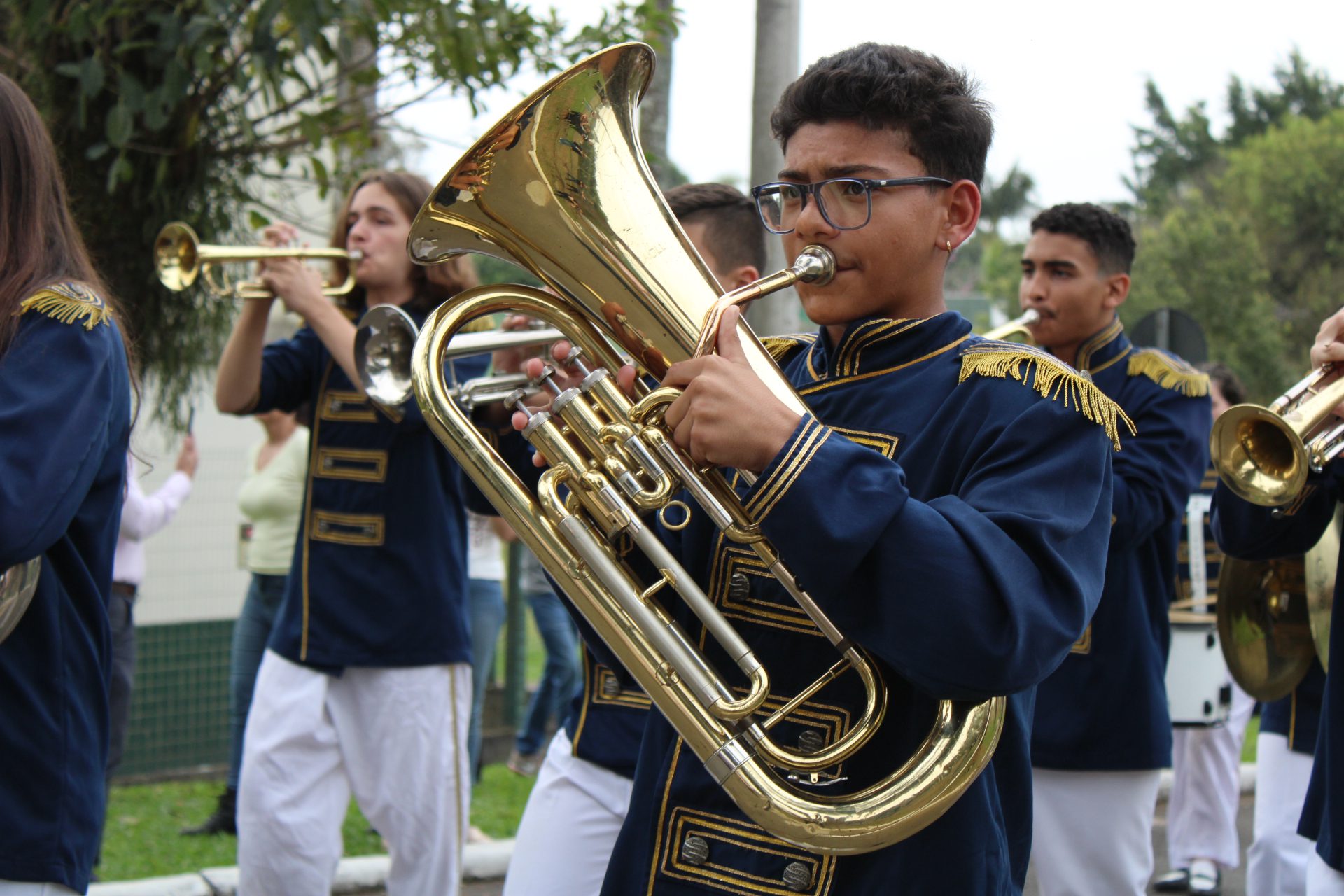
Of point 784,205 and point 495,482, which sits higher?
point 784,205

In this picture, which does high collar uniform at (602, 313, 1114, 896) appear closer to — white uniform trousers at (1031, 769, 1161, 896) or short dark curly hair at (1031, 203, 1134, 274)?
white uniform trousers at (1031, 769, 1161, 896)

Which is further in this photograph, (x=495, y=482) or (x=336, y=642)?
(x=336, y=642)

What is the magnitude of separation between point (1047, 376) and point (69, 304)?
1.57 m

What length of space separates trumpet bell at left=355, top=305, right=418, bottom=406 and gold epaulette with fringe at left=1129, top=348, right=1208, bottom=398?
7.00 ft

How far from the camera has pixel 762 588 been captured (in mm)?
1940

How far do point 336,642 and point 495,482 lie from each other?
1853mm

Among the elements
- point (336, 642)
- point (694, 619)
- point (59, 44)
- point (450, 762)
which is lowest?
point (450, 762)

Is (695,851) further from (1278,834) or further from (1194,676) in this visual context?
(1194,676)

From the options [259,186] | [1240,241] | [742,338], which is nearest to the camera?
[742,338]

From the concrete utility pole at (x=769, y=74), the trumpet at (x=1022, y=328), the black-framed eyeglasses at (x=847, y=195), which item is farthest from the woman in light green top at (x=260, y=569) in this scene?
the black-framed eyeglasses at (x=847, y=195)

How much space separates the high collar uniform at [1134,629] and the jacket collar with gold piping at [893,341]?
1771mm

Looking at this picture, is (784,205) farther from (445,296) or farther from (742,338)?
(445,296)

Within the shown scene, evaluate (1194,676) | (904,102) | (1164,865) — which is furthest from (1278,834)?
(904,102)

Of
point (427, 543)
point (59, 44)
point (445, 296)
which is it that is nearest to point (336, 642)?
point (427, 543)
